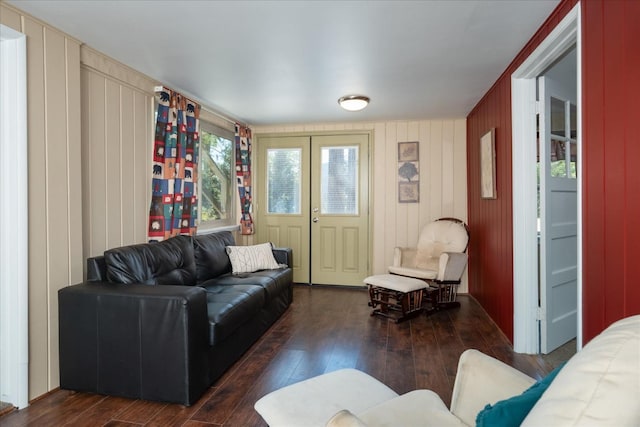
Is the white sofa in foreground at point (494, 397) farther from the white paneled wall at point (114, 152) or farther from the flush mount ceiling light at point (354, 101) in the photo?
the flush mount ceiling light at point (354, 101)

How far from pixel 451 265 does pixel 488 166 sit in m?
1.14

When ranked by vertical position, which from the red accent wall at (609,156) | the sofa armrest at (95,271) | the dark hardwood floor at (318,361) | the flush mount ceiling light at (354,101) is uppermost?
the flush mount ceiling light at (354,101)

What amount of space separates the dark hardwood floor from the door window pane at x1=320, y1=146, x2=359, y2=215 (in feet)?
4.80

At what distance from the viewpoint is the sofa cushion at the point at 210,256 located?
11.3 ft

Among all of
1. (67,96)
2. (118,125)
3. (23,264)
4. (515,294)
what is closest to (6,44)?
(67,96)

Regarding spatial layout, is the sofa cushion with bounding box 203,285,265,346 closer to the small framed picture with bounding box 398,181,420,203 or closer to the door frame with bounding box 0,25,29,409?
the door frame with bounding box 0,25,29,409

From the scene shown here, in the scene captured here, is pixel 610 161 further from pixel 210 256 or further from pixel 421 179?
pixel 421 179

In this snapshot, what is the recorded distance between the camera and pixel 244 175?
4953 millimetres

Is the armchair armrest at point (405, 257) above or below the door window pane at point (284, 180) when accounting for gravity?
below

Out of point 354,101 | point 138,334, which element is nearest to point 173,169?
point 138,334

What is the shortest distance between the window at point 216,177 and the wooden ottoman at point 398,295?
205cm

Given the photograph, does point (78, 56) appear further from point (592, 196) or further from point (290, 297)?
point (592, 196)

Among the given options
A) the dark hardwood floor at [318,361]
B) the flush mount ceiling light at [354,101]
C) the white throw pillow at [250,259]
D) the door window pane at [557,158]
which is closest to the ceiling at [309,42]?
the flush mount ceiling light at [354,101]

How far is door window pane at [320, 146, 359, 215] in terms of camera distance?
16.9 feet
